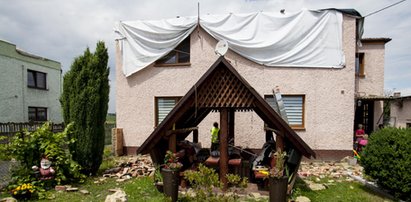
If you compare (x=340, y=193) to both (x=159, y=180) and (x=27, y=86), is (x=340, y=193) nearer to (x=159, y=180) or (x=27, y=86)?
(x=159, y=180)

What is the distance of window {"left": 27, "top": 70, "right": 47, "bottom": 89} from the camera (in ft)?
58.1

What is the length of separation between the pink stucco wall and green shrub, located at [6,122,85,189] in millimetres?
3780

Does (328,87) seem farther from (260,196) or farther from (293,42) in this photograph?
(260,196)

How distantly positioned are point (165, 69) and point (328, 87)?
7267 mm

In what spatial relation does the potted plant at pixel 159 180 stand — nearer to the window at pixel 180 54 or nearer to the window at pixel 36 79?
the window at pixel 180 54

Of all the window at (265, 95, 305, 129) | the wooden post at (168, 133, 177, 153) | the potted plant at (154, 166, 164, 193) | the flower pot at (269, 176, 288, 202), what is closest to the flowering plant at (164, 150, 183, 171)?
the wooden post at (168, 133, 177, 153)

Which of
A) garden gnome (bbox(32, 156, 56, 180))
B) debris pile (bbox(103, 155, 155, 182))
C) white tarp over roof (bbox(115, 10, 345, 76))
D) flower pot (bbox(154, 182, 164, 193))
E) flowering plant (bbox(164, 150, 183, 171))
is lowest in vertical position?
debris pile (bbox(103, 155, 155, 182))

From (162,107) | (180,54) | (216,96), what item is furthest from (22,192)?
(180,54)

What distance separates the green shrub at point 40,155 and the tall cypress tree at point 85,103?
0.33 metres

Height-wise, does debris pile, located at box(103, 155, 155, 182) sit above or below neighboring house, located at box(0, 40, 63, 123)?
below

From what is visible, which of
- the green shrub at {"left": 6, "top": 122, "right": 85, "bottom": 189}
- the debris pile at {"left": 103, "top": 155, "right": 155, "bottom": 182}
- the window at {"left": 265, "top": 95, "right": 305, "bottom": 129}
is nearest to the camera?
the green shrub at {"left": 6, "top": 122, "right": 85, "bottom": 189}

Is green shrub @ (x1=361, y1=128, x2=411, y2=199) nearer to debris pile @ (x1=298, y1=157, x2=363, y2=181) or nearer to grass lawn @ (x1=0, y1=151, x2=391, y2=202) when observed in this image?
grass lawn @ (x1=0, y1=151, x2=391, y2=202)

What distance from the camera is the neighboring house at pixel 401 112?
12711 millimetres

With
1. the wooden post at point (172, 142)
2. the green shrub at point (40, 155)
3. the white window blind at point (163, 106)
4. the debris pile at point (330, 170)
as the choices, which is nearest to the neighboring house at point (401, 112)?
the debris pile at point (330, 170)
